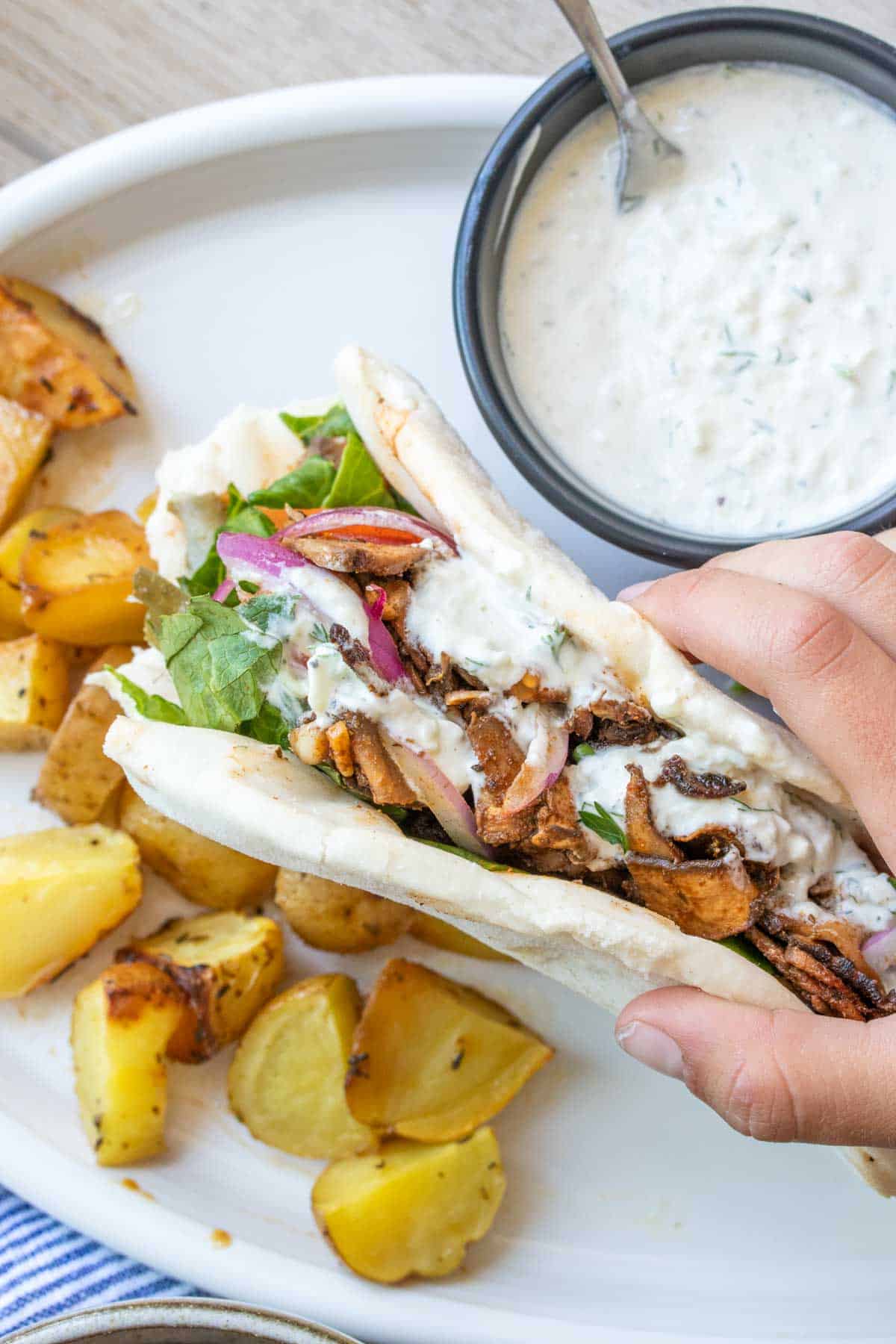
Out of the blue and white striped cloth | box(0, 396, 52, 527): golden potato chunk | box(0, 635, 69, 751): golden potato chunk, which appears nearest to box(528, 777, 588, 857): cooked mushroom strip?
box(0, 635, 69, 751): golden potato chunk

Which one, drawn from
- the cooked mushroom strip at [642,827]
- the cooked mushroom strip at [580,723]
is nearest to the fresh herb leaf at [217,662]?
the cooked mushroom strip at [580,723]

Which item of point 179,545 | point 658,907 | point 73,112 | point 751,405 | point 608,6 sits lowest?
point 658,907

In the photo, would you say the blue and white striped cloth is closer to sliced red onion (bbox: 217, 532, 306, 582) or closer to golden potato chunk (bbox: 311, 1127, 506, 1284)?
golden potato chunk (bbox: 311, 1127, 506, 1284)

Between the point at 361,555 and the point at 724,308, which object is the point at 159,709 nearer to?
the point at 361,555

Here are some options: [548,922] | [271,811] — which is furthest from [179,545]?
[548,922]

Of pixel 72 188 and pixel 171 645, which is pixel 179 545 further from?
pixel 72 188

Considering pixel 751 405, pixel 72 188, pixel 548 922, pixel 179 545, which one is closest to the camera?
pixel 548 922
